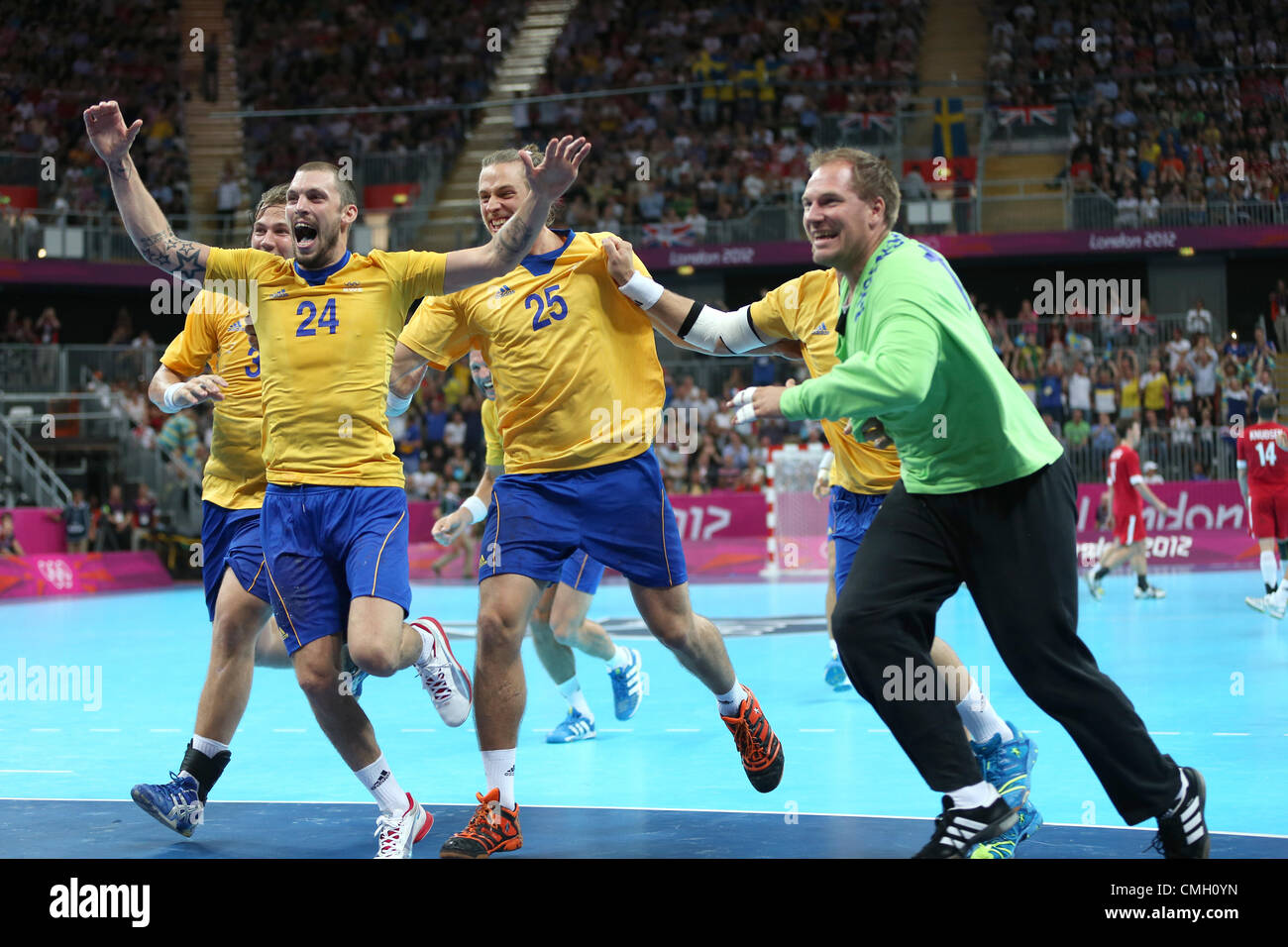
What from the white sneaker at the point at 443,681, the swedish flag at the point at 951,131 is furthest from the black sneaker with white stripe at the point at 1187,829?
the swedish flag at the point at 951,131

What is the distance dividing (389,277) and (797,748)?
11.8ft

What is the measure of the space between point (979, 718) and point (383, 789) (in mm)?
2369

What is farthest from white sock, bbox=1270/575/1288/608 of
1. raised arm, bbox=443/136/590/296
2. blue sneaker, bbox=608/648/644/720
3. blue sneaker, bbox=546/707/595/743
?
raised arm, bbox=443/136/590/296

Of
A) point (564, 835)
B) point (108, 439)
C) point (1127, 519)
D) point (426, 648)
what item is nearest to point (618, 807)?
point (564, 835)

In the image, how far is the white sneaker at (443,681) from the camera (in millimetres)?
6273

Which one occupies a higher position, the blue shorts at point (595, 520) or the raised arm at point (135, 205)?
the raised arm at point (135, 205)

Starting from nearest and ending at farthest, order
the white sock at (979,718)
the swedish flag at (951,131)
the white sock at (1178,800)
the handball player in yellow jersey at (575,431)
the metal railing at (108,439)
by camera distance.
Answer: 1. the white sock at (1178,800)
2. the white sock at (979,718)
3. the handball player in yellow jersey at (575,431)
4. the metal railing at (108,439)
5. the swedish flag at (951,131)

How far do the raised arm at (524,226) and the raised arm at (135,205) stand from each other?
1.02 meters

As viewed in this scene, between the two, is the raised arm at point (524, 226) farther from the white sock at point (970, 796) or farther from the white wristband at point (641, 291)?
the white sock at point (970, 796)

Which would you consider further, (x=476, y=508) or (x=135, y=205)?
(x=476, y=508)

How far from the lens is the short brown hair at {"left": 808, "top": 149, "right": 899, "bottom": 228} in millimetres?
4738

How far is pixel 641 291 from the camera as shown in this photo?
6.10 m
